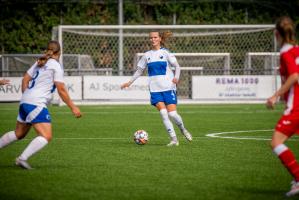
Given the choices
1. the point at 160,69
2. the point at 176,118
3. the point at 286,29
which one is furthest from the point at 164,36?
the point at 286,29

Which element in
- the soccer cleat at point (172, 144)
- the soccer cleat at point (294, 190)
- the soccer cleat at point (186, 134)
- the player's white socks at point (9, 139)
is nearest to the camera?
the soccer cleat at point (294, 190)

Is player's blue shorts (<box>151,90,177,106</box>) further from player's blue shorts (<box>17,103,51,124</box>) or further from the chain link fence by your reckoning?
the chain link fence

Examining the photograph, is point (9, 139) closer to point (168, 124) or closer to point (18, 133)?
point (18, 133)

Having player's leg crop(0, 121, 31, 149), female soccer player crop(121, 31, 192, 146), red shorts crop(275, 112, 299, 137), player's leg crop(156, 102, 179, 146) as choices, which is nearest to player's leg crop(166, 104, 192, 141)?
female soccer player crop(121, 31, 192, 146)

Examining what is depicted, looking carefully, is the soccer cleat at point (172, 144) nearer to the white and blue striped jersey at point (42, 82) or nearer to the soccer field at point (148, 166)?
the soccer field at point (148, 166)

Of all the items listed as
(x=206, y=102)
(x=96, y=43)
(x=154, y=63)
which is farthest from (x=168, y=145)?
(x=96, y=43)

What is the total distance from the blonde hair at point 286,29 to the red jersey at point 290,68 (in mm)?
68

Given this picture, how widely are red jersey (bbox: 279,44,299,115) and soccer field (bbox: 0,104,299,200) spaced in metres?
0.98

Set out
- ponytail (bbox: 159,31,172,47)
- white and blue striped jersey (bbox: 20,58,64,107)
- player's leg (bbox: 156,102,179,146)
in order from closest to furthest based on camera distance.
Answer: white and blue striped jersey (bbox: 20,58,64,107), player's leg (bbox: 156,102,179,146), ponytail (bbox: 159,31,172,47)

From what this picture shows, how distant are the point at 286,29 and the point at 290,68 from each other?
433mm

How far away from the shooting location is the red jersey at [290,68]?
8.32m

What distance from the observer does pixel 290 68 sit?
8.31 metres

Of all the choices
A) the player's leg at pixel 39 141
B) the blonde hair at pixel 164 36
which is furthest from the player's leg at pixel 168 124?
the player's leg at pixel 39 141

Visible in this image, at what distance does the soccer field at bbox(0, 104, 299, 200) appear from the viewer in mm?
8594
